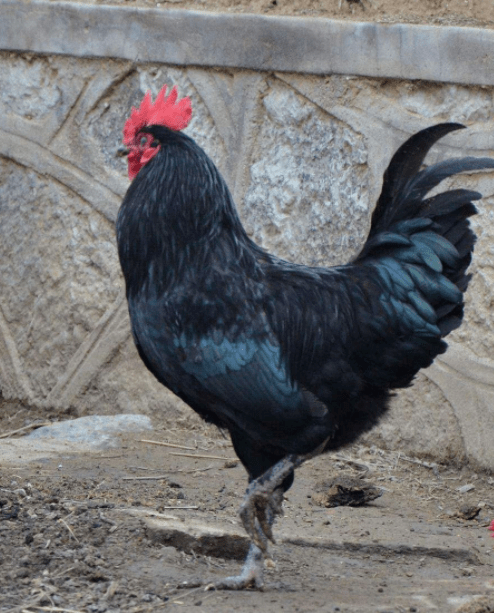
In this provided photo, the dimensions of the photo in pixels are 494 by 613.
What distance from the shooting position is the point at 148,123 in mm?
4121

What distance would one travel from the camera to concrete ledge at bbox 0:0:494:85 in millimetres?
5602

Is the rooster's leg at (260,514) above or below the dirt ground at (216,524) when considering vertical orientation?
above

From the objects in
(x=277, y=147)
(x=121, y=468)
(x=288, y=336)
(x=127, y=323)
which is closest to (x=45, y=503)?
(x=121, y=468)

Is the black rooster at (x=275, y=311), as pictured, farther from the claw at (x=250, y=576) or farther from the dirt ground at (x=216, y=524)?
the dirt ground at (x=216, y=524)

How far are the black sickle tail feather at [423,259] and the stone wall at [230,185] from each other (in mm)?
1757

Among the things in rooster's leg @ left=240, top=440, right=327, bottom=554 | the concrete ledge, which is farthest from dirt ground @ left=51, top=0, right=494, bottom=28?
rooster's leg @ left=240, top=440, right=327, bottom=554

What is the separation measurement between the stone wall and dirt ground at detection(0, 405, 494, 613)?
39 centimetres

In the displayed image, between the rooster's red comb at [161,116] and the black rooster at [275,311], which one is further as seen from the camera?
the rooster's red comb at [161,116]

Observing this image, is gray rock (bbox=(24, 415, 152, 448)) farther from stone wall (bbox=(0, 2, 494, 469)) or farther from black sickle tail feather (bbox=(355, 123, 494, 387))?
black sickle tail feather (bbox=(355, 123, 494, 387))

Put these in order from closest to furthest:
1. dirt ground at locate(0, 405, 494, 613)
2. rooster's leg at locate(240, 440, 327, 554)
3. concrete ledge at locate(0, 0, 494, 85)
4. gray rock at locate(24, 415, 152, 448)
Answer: dirt ground at locate(0, 405, 494, 613), rooster's leg at locate(240, 440, 327, 554), concrete ledge at locate(0, 0, 494, 85), gray rock at locate(24, 415, 152, 448)

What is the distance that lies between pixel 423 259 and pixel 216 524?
1572 millimetres

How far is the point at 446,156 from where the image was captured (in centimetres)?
556

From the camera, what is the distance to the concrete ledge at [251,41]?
560 centimetres

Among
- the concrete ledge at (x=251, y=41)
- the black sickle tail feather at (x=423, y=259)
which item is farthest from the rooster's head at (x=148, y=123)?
the concrete ledge at (x=251, y=41)
